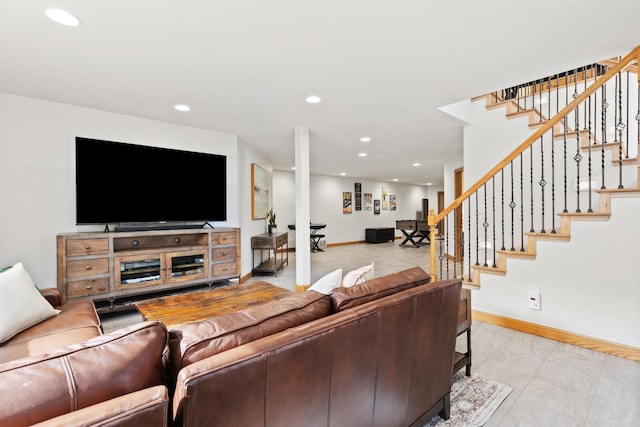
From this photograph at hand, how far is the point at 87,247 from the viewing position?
9.73ft

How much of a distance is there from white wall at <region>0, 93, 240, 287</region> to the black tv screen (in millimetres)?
154

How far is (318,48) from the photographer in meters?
2.13

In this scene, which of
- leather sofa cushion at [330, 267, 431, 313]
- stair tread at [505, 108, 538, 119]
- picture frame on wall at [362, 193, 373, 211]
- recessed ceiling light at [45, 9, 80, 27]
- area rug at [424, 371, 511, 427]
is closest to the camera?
leather sofa cushion at [330, 267, 431, 313]

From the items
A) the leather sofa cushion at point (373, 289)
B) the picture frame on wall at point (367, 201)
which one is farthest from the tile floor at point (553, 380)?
the picture frame on wall at point (367, 201)

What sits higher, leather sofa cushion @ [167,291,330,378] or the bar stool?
leather sofa cushion @ [167,291,330,378]

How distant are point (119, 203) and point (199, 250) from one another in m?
1.05

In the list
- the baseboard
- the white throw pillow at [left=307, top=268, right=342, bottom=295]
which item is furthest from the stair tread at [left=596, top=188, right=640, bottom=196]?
the white throw pillow at [left=307, top=268, right=342, bottom=295]

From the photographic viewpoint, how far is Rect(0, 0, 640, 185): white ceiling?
5.71ft

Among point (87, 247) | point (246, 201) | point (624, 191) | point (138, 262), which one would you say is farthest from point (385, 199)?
point (87, 247)

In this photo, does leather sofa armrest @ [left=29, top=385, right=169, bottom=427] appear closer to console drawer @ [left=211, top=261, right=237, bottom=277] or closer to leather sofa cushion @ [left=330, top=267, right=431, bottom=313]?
leather sofa cushion @ [left=330, top=267, right=431, bottom=313]

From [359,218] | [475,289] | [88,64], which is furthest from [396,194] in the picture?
[88,64]

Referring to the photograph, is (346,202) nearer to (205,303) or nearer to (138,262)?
(138,262)

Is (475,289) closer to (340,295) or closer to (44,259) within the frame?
(340,295)

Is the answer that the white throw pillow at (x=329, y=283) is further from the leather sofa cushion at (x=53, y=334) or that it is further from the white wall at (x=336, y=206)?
the white wall at (x=336, y=206)
